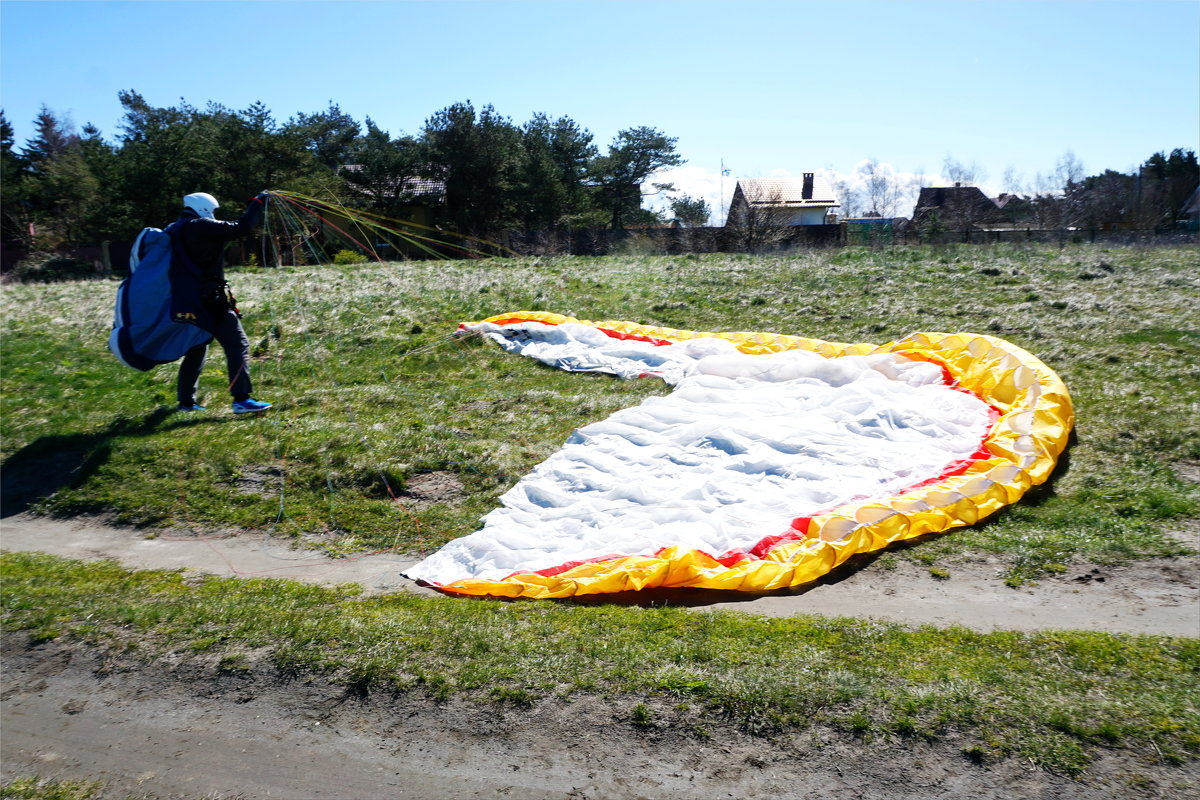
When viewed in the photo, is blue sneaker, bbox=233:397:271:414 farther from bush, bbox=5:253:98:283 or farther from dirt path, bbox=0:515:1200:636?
bush, bbox=5:253:98:283

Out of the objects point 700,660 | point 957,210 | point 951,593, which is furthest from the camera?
point 957,210

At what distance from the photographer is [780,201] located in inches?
1143

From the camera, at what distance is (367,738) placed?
4.01m

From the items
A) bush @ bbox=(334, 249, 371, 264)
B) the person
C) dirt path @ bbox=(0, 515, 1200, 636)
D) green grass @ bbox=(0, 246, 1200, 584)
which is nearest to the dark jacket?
the person

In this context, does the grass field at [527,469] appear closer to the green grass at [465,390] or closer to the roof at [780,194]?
the green grass at [465,390]

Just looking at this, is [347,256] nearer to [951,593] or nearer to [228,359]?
[228,359]

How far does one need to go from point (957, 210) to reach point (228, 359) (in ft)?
114

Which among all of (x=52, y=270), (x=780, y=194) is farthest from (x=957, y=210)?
(x=52, y=270)

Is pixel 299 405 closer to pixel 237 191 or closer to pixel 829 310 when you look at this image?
pixel 829 310

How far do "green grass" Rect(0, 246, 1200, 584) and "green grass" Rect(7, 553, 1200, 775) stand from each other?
1295mm

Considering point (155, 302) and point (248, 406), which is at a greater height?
point (155, 302)

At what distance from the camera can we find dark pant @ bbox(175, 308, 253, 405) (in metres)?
8.73

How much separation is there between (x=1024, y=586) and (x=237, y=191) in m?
31.2

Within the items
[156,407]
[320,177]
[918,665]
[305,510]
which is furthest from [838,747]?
[320,177]
